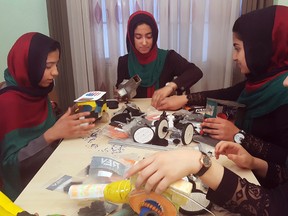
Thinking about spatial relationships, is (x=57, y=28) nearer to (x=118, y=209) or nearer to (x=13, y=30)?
(x=13, y=30)

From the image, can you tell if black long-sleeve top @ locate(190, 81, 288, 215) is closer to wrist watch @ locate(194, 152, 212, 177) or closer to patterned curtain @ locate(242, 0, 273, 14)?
wrist watch @ locate(194, 152, 212, 177)

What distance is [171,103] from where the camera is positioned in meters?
1.53

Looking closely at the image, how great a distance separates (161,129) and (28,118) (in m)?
0.63

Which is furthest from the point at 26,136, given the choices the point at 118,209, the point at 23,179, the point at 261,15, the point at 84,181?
the point at 261,15

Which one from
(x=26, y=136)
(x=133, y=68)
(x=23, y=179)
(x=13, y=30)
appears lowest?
(x=23, y=179)

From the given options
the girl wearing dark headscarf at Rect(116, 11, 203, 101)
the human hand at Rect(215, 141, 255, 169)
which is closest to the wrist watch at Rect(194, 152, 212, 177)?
the human hand at Rect(215, 141, 255, 169)

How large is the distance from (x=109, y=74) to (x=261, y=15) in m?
1.62

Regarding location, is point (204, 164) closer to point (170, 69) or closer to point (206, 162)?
point (206, 162)

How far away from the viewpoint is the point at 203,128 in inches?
45.2

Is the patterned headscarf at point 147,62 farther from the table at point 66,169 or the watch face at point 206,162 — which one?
the watch face at point 206,162

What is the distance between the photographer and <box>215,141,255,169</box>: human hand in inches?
34.5

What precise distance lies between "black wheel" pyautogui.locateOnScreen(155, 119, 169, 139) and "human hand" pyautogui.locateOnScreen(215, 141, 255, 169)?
0.26 metres

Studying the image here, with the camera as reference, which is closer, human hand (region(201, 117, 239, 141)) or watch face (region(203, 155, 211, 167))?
watch face (region(203, 155, 211, 167))

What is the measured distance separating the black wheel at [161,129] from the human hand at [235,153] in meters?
0.26
